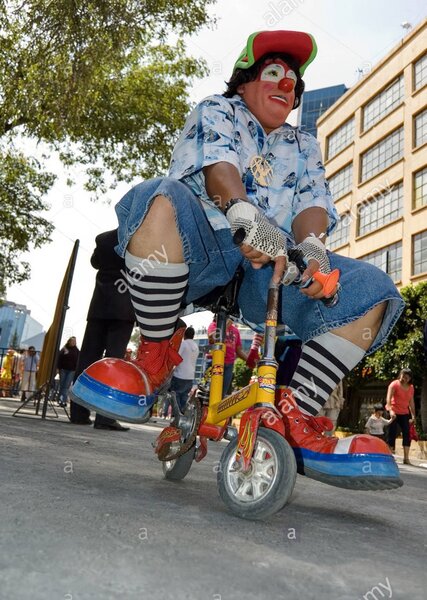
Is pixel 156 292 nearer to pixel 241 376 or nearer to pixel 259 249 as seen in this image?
pixel 259 249

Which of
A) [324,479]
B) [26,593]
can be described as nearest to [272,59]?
[324,479]

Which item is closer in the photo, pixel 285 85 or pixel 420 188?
pixel 285 85

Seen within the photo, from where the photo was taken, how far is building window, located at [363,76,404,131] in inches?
1058

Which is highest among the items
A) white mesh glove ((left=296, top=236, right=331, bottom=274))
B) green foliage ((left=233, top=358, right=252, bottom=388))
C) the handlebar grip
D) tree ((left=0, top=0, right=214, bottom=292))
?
tree ((left=0, top=0, right=214, bottom=292))

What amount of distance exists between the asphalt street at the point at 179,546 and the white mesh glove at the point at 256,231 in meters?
0.82

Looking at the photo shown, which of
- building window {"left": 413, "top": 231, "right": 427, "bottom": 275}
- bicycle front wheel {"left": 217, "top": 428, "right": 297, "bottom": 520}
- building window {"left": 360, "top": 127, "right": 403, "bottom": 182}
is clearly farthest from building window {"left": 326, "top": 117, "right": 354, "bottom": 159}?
bicycle front wheel {"left": 217, "top": 428, "right": 297, "bottom": 520}

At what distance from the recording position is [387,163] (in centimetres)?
2709

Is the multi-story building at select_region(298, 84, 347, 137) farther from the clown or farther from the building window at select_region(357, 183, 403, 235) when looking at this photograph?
the clown

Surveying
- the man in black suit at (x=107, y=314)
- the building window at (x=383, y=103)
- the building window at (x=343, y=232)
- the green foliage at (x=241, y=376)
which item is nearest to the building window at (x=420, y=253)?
the building window at (x=343, y=232)

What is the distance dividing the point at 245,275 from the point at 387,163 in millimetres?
26994

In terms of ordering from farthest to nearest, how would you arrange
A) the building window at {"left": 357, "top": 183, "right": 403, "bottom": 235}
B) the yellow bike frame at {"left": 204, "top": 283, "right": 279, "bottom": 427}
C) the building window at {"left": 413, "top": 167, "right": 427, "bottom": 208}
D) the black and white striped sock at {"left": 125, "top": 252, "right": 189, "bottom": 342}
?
the building window at {"left": 357, "top": 183, "right": 403, "bottom": 235}, the building window at {"left": 413, "top": 167, "right": 427, "bottom": 208}, the black and white striped sock at {"left": 125, "top": 252, "right": 189, "bottom": 342}, the yellow bike frame at {"left": 204, "top": 283, "right": 279, "bottom": 427}

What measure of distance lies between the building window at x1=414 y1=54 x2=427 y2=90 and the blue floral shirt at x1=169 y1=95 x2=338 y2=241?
25570 millimetres

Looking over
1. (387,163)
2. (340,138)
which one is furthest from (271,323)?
(340,138)

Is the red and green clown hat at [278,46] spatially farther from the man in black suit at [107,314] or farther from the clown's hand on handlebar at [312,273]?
the man in black suit at [107,314]
